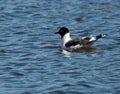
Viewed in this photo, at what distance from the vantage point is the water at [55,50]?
13.6 metres

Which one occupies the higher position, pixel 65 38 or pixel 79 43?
pixel 65 38

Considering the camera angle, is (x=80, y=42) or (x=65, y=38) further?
(x=65, y=38)

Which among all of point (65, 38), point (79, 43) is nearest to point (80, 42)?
point (79, 43)

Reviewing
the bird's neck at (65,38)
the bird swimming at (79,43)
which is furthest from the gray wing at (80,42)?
the bird's neck at (65,38)

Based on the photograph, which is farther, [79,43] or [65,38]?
[65,38]

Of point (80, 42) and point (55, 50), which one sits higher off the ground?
point (80, 42)

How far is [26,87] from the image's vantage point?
1333 cm

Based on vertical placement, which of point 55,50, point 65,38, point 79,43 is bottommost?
point 55,50

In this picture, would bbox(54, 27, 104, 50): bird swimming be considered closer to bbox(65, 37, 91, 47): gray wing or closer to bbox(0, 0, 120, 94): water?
bbox(65, 37, 91, 47): gray wing

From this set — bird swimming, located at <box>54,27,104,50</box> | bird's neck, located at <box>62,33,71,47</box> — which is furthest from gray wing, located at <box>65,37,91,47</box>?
bird's neck, located at <box>62,33,71,47</box>

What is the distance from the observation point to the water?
13.6 metres

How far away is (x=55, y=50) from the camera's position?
18.0 m

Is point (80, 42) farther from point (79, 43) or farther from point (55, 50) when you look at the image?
point (55, 50)

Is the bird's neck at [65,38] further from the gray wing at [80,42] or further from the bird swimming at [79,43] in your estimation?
the gray wing at [80,42]
